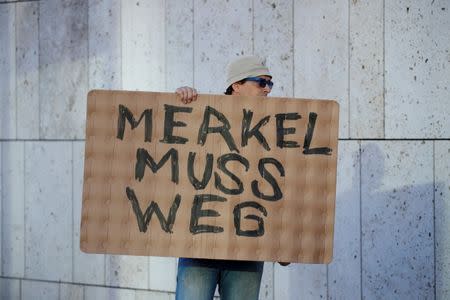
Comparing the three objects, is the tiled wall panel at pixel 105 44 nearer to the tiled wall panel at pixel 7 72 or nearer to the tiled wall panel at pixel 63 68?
the tiled wall panel at pixel 63 68

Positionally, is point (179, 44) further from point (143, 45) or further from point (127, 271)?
point (127, 271)

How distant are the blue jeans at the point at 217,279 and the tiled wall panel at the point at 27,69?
12.1 ft

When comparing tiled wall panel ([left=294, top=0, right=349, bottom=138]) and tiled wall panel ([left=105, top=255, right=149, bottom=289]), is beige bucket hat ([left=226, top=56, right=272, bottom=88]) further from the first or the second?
tiled wall panel ([left=105, top=255, right=149, bottom=289])

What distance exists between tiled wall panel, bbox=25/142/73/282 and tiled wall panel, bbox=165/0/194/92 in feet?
3.86

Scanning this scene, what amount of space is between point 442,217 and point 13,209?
381 centimetres

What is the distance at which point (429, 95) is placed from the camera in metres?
5.62

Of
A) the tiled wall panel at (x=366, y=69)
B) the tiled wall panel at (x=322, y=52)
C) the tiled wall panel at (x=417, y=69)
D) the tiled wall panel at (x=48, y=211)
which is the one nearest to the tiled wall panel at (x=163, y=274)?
the tiled wall panel at (x=48, y=211)

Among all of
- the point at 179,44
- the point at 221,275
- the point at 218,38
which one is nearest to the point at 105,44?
the point at 179,44

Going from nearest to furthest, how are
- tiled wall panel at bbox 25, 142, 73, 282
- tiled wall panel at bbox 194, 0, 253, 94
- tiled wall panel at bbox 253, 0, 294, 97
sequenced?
Result: tiled wall panel at bbox 253, 0, 294, 97 → tiled wall panel at bbox 194, 0, 253, 94 → tiled wall panel at bbox 25, 142, 73, 282

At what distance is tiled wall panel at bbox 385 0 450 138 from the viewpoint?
5.59m

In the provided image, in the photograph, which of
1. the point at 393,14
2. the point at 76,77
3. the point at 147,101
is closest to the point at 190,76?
the point at 76,77

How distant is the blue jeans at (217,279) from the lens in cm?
384

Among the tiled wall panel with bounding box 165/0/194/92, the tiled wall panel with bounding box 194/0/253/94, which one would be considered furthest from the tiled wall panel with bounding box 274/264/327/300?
Result: the tiled wall panel with bounding box 165/0/194/92

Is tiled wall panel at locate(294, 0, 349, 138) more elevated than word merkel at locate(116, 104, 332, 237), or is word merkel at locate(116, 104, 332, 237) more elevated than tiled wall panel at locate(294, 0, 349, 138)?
tiled wall panel at locate(294, 0, 349, 138)
